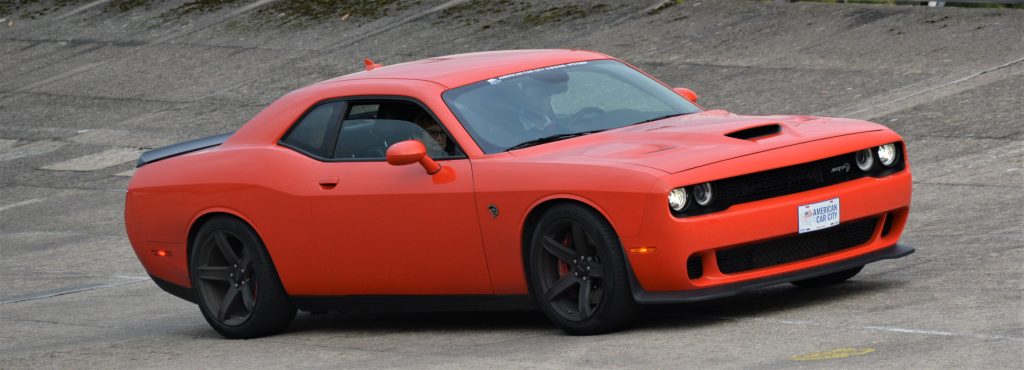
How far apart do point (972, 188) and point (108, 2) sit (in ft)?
62.9

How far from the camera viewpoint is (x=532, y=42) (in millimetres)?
19422

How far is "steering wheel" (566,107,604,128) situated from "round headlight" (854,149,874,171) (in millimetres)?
1281

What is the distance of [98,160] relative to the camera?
18.1 meters

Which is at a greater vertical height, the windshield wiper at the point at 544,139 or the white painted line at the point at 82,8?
the windshield wiper at the point at 544,139

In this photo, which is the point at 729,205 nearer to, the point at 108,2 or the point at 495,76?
the point at 495,76

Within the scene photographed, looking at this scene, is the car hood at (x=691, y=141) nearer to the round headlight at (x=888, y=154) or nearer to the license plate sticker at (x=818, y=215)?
the round headlight at (x=888, y=154)

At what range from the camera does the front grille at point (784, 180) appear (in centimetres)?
738

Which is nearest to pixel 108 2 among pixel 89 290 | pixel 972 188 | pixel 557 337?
pixel 89 290

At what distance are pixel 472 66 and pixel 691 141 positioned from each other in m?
1.53

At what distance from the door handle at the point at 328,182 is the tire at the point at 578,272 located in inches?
47.2

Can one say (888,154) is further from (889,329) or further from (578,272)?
(578,272)

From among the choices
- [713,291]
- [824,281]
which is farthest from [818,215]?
[824,281]

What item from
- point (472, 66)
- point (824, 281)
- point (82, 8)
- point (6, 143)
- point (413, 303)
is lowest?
point (6, 143)

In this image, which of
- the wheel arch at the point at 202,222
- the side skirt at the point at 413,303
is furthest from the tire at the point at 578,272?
the wheel arch at the point at 202,222
